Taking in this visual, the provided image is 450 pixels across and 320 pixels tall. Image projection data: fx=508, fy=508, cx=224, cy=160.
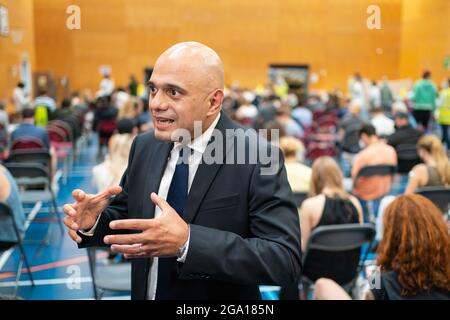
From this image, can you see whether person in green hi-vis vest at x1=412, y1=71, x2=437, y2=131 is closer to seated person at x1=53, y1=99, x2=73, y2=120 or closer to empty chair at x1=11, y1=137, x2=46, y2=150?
seated person at x1=53, y1=99, x2=73, y2=120

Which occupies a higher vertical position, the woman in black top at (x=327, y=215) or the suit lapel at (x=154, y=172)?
the suit lapel at (x=154, y=172)

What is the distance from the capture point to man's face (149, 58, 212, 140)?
145cm

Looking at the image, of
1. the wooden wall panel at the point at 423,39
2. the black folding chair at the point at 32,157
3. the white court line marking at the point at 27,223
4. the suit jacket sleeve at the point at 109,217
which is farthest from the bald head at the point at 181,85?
the wooden wall panel at the point at 423,39

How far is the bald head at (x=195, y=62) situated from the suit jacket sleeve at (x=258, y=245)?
313 millimetres

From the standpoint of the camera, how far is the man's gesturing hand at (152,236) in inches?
47.6

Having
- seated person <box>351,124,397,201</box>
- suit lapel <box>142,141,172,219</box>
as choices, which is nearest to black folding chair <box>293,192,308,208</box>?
seated person <box>351,124,397,201</box>

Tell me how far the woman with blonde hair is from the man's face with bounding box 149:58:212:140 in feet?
13.5

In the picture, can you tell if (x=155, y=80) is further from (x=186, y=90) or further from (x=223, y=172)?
(x=223, y=172)

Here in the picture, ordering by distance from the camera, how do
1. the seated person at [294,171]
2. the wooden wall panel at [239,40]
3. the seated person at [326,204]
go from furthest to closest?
the wooden wall panel at [239,40]
the seated person at [294,171]
the seated person at [326,204]

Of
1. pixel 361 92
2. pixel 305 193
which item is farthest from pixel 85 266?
pixel 361 92

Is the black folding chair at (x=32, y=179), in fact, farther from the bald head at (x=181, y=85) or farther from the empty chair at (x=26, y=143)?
the bald head at (x=181, y=85)

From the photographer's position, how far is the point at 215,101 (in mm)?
1555

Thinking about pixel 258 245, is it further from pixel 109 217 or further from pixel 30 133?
pixel 30 133
